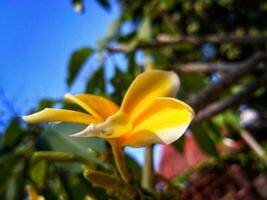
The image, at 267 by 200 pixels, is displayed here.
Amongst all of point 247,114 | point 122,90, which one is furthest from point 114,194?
point 247,114

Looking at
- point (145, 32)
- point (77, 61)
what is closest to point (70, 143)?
point (77, 61)

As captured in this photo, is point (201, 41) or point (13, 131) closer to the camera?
point (13, 131)

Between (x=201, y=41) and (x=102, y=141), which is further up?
(x=102, y=141)

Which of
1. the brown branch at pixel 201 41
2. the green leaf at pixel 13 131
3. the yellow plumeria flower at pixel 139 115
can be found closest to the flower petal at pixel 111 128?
the yellow plumeria flower at pixel 139 115

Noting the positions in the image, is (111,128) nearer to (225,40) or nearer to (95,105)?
(95,105)

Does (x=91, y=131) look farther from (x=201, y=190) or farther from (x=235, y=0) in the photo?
(x=235, y=0)

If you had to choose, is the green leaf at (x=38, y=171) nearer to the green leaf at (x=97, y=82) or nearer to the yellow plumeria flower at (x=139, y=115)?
the yellow plumeria flower at (x=139, y=115)
